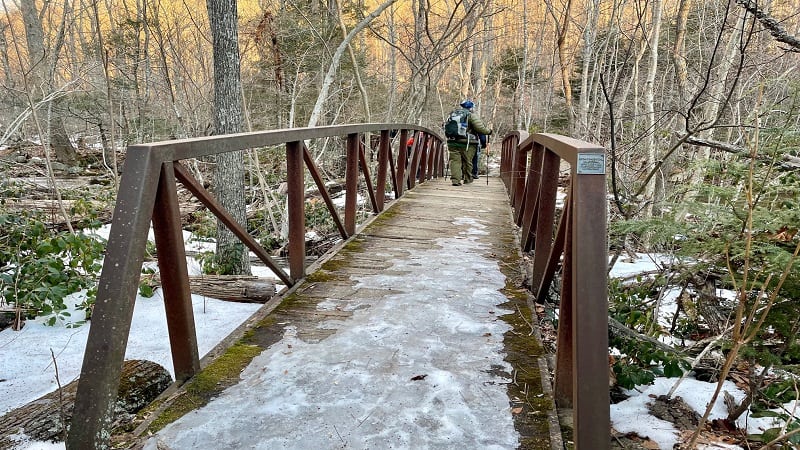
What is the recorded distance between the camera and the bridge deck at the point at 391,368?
78.4 inches

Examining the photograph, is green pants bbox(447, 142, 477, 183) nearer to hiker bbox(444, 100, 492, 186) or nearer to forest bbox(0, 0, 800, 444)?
hiker bbox(444, 100, 492, 186)

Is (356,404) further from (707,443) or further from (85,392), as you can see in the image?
(707,443)

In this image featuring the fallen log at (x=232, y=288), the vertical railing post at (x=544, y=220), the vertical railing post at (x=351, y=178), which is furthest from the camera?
the fallen log at (x=232, y=288)

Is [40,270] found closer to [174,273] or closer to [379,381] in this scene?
[174,273]

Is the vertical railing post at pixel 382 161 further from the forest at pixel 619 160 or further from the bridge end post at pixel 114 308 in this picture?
the bridge end post at pixel 114 308

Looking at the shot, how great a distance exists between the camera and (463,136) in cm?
944

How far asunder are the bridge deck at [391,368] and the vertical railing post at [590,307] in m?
0.46

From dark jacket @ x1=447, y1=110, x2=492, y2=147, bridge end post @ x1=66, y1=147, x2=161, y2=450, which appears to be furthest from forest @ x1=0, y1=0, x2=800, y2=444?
bridge end post @ x1=66, y1=147, x2=161, y2=450

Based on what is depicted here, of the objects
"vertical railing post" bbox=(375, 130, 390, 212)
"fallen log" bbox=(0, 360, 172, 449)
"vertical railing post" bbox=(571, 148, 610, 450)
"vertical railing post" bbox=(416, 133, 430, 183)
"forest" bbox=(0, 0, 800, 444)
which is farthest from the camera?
"vertical railing post" bbox=(416, 133, 430, 183)

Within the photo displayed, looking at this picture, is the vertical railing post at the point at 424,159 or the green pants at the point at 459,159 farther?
the vertical railing post at the point at 424,159

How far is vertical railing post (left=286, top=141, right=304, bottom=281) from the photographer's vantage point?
3.52 meters

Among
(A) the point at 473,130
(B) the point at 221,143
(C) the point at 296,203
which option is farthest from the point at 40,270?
(A) the point at 473,130

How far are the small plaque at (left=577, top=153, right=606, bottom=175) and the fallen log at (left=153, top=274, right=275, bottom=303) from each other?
12.3 ft

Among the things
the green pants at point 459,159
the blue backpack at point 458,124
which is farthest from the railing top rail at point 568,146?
the green pants at point 459,159
